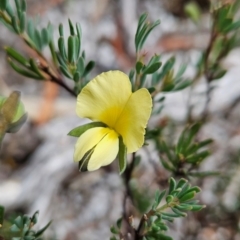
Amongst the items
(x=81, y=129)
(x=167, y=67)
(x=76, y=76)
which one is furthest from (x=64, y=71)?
(x=167, y=67)

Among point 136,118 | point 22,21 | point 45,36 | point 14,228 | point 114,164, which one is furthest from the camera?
point 114,164

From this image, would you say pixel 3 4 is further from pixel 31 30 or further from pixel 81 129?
pixel 81 129

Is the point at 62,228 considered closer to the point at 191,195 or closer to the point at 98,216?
the point at 98,216

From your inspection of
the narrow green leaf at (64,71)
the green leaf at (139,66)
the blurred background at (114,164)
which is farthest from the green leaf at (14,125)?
the blurred background at (114,164)

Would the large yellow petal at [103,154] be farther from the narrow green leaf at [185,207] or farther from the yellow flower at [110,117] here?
the narrow green leaf at [185,207]

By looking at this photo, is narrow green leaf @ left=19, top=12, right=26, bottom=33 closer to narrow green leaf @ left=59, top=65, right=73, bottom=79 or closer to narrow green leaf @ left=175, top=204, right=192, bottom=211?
narrow green leaf @ left=59, top=65, right=73, bottom=79

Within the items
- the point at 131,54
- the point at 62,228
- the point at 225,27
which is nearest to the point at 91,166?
the point at 225,27
